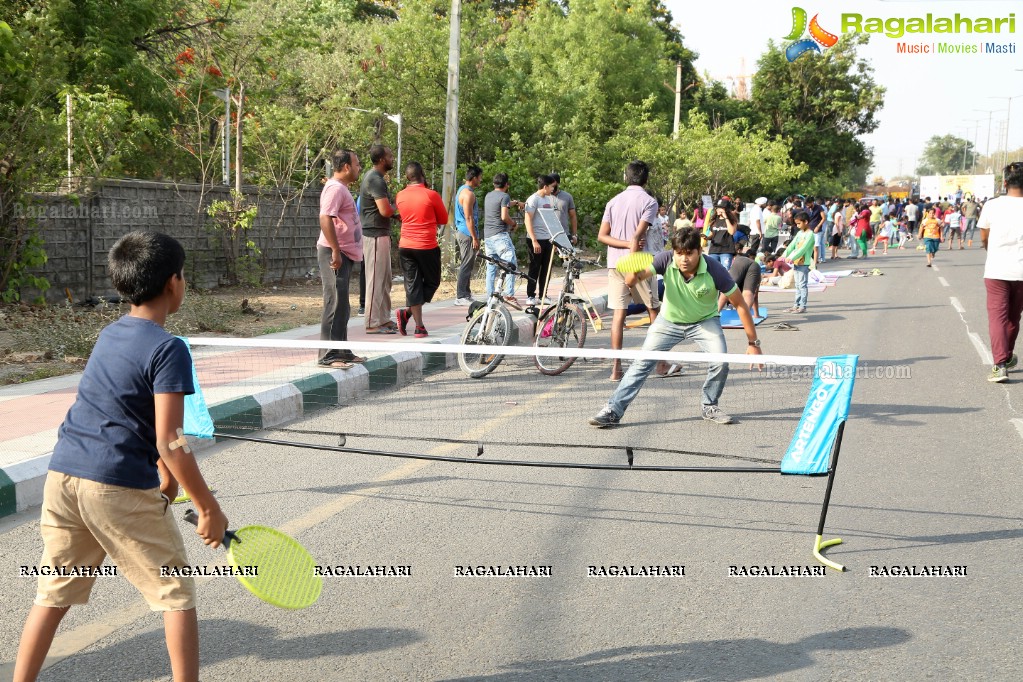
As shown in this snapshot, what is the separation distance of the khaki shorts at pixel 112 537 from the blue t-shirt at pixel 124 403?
1.6 inches

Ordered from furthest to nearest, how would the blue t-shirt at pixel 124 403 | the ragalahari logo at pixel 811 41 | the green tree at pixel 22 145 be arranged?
the ragalahari logo at pixel 811 41, the green tree at pixel 22 145, the blue t-shirt at pixel 124 403

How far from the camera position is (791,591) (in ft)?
13.6

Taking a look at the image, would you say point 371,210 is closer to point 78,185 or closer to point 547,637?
point 78,185

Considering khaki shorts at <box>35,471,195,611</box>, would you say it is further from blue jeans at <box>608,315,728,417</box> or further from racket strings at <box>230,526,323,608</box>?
blue jeans at <box>608,315,728,417</box>

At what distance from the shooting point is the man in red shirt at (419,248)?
35.1 feet

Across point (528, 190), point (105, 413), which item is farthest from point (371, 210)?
point (528, 190)

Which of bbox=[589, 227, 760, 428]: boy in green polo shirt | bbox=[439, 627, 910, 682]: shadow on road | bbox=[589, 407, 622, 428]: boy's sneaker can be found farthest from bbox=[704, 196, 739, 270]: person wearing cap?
bbox=[439, 627, 910, 682]: shadow on road

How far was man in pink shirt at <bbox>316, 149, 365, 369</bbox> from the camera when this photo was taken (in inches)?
349

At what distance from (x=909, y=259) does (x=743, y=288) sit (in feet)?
67.0

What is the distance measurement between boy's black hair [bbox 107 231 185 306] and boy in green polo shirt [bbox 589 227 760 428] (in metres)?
4.22

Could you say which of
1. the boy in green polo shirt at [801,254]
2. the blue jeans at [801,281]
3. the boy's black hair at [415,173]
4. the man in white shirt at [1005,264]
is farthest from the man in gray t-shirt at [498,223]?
the man in white shirt at [1005,264]

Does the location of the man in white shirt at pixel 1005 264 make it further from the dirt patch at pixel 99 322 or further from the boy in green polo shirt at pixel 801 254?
the dirt patch at pixel 99 322

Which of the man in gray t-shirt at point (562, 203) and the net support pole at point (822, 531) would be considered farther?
the man in gray t-shirt at point (562, 203)

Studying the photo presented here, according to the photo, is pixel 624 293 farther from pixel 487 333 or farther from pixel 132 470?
pixel 132 470
